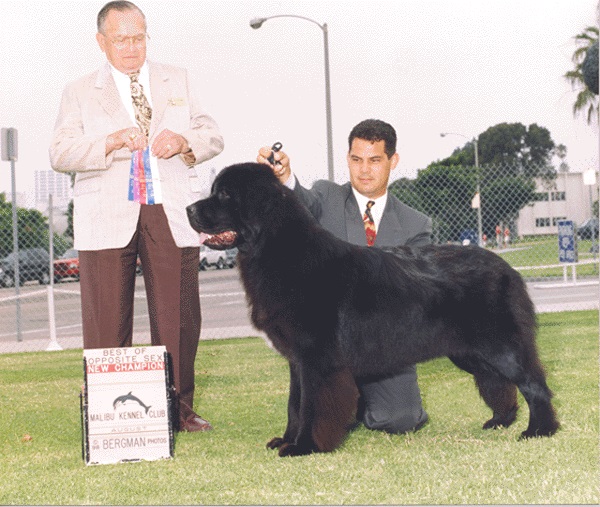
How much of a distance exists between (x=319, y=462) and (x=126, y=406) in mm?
936

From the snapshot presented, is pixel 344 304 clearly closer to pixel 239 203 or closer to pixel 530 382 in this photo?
pixel 239 203

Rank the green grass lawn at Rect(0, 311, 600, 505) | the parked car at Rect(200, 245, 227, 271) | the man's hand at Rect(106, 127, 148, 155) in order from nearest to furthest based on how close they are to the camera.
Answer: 1. the green grass lawn at Rect(0, 311, 600, 505)
2. the man's hand at Rect(106, 127, 148, 155)
3. the parked car at Rect(200, 245, 227, 271)

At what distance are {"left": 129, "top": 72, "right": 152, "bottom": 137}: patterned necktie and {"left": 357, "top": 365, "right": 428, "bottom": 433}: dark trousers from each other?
1.75m

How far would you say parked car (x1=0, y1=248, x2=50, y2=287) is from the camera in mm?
11477

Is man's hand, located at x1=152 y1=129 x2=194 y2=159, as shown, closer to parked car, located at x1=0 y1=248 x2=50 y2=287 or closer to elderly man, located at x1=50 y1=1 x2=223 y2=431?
elderly man, located at x1=50 y1=1 x2=223 y2=431

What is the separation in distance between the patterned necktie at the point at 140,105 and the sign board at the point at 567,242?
34.0 ft

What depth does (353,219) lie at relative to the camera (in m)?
4.52

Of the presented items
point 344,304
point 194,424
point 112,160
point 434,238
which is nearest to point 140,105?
point 112,160

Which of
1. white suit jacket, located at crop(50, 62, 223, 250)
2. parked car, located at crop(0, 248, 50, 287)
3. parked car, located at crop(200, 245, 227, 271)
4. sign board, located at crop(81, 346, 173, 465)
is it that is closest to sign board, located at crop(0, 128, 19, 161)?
parked car, located at crop(0, 248, 50, 287)

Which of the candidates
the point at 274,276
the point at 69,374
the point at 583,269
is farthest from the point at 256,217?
the point at 583,269

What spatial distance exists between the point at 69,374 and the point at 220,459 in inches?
160

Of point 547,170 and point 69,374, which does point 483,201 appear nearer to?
point 547,170

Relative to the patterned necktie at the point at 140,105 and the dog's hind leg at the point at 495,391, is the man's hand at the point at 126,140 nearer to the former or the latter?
the patterned necktie at the point at 140,105

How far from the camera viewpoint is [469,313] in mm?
3889
